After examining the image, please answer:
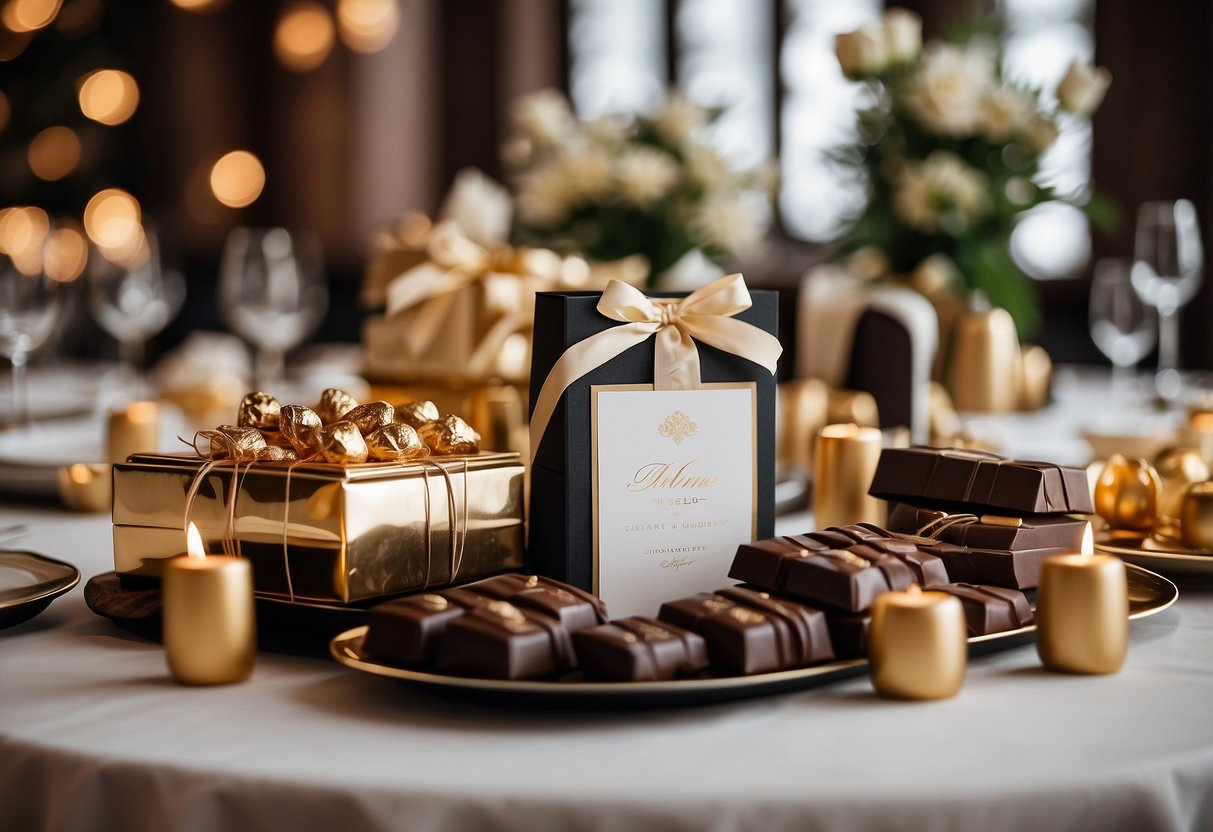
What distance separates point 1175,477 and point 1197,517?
0.18 metres

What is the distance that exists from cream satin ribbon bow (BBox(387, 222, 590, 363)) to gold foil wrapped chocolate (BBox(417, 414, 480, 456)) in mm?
455

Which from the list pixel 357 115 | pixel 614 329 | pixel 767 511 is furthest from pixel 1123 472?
pixel 357 115

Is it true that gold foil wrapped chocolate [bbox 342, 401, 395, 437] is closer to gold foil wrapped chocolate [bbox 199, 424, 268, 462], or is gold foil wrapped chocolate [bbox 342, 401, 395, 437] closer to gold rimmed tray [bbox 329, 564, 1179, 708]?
gold foil wrapped chocolate [bbox 199, 424, 268, 462]

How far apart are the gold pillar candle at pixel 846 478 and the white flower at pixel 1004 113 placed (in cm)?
123

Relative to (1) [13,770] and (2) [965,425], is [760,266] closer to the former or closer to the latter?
(2) [965,425]

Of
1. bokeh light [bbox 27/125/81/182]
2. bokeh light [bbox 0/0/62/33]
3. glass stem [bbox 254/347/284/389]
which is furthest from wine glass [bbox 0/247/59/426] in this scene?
bokeh light [bbox 27/125/81/182]

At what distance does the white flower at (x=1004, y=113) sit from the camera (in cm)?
213

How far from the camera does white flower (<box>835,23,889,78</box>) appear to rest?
2.18 metres

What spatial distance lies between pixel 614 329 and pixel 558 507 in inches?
5.5

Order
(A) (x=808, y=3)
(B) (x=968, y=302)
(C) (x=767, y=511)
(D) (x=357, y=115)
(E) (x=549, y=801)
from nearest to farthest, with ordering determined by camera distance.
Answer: (E) (x=549, y=801)
(C) (x=767, y=511)
(B) (x=968, y=302)
(A) (x=808, y=3)
(D) (x=357, y=115)

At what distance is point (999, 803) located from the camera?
1.89 feet

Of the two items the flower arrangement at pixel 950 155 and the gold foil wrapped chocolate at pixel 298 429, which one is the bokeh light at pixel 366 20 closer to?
the flower arrangement at pixel 950 155

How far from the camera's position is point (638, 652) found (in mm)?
675

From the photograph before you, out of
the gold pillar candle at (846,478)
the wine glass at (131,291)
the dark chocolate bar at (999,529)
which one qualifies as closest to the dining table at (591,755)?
the dark chocolate bar at (999,529)
